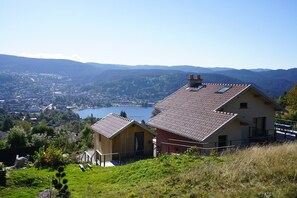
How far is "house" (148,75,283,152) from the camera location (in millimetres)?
20969

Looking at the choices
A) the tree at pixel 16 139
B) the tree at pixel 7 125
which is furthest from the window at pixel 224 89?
the tree at pixel 7 125

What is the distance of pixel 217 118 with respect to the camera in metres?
21.3

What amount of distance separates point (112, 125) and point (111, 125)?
0.60 feet

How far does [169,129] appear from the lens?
76.4 ft

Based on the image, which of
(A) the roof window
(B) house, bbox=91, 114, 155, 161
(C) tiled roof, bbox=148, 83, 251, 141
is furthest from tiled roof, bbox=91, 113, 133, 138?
(A) the roof window

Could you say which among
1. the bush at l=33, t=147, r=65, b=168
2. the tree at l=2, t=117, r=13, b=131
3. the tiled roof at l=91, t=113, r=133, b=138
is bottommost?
the tree at l=2, t=117, r=13, b=131

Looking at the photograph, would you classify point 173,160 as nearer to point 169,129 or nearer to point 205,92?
point 169,129

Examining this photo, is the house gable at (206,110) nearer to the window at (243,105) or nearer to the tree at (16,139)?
the window at (243,105)

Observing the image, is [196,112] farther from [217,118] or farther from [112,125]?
[112,125]

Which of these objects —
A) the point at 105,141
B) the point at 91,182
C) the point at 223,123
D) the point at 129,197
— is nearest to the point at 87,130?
the point at 105,141

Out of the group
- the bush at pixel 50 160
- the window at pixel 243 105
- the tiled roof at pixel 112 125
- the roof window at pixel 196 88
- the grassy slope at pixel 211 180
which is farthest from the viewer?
the roof window at pixel 196 88

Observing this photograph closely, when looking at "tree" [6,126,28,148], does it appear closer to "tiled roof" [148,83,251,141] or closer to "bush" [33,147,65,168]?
"tiled roof" [148,83,251,141]

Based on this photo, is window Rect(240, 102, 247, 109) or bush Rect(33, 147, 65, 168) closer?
bush Rect(33, 147, 65, 168)

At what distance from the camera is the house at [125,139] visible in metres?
22.5
